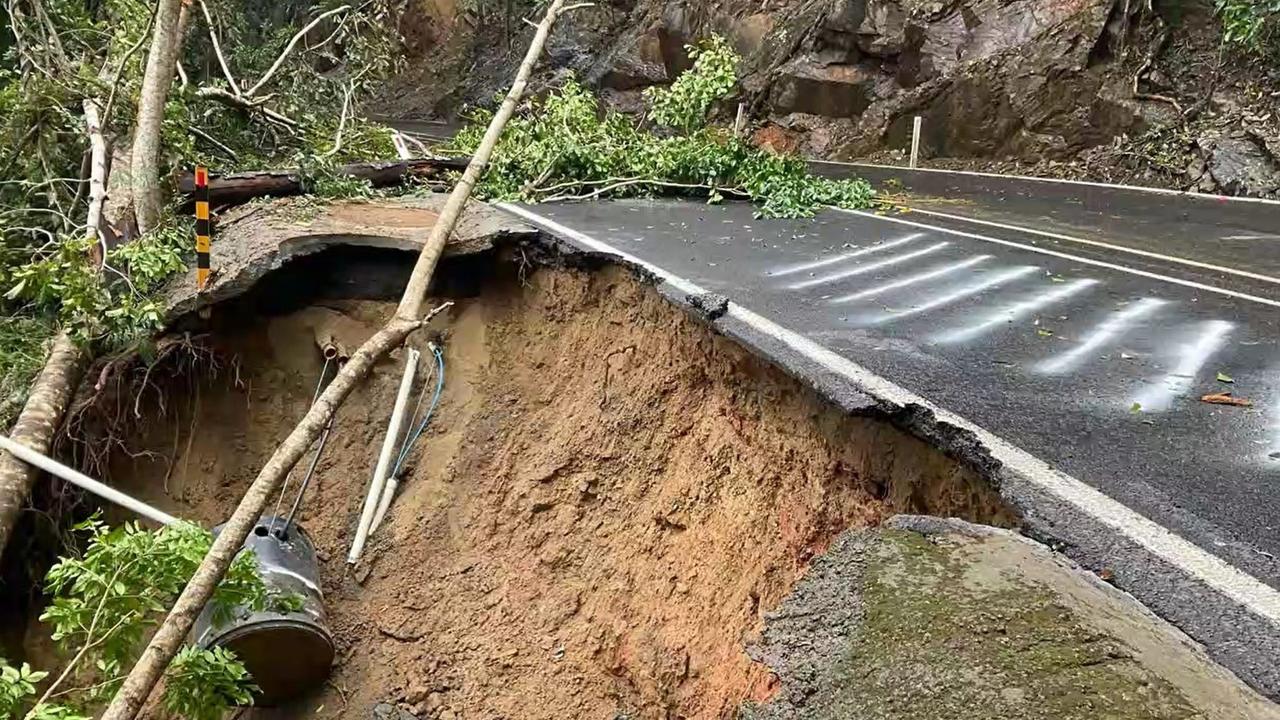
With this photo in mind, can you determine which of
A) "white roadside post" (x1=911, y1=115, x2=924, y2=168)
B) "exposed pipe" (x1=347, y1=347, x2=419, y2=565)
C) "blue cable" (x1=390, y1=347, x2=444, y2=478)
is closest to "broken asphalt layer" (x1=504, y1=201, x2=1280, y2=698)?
"blue cable" (x1=390, y1=347, x2=444, y2=478)

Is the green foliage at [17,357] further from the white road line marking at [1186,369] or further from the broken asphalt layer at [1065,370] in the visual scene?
the white road line marking at [1186,369]

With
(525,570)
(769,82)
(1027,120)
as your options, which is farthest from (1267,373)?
(769,82)

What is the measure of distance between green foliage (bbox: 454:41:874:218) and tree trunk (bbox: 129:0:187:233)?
329 cm

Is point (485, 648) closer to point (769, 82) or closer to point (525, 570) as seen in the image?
point (525, 570)

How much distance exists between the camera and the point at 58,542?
6031mm

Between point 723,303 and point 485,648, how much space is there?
8.65 ft

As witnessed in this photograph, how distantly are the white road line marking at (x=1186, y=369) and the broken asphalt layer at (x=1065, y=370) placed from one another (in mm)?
14

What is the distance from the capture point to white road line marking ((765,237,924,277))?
21.5ft

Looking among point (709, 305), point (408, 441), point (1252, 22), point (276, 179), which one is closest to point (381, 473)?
point (408, 441)

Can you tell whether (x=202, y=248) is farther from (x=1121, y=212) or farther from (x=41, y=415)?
(x=1121, y=212)

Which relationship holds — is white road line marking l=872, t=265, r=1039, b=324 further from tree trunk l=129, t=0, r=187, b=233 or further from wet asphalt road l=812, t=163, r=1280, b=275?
tree trunk l=129, t=0, r=187, b=233

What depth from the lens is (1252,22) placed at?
12453mm

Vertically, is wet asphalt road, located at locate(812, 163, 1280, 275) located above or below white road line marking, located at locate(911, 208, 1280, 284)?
below

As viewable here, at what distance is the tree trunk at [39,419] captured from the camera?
17.6 ft
